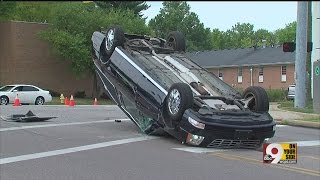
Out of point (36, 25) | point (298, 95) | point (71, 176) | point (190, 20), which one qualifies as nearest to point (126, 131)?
point (71, 176)

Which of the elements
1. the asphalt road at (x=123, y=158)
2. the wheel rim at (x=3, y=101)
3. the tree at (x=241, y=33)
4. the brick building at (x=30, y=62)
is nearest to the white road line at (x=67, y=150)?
the asphalt road at (x=123, y=158)

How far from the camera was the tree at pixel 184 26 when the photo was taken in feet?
238

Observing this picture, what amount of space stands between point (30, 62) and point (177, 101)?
34.2 m

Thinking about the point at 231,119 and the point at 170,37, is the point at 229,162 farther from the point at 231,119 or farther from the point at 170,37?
the point at 170,37

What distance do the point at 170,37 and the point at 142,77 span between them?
115 inches

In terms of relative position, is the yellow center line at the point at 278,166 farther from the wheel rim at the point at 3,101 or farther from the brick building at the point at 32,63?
the brick building at the point at 32,63

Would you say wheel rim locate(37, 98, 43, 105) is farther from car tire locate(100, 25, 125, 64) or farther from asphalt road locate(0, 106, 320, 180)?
car tire locate(100, 25, 125, 64)

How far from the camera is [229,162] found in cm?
964

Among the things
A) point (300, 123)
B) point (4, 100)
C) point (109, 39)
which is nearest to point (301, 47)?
point (300, 123)

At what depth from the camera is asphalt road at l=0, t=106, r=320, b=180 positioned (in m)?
8.37

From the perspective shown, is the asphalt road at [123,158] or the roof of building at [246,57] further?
the roof of building at [246,57]

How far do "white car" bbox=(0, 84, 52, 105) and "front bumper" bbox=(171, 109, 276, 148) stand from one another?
22269 mm

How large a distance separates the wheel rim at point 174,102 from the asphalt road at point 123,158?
2.61 ft

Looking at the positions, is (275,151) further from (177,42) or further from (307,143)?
(177,42)
